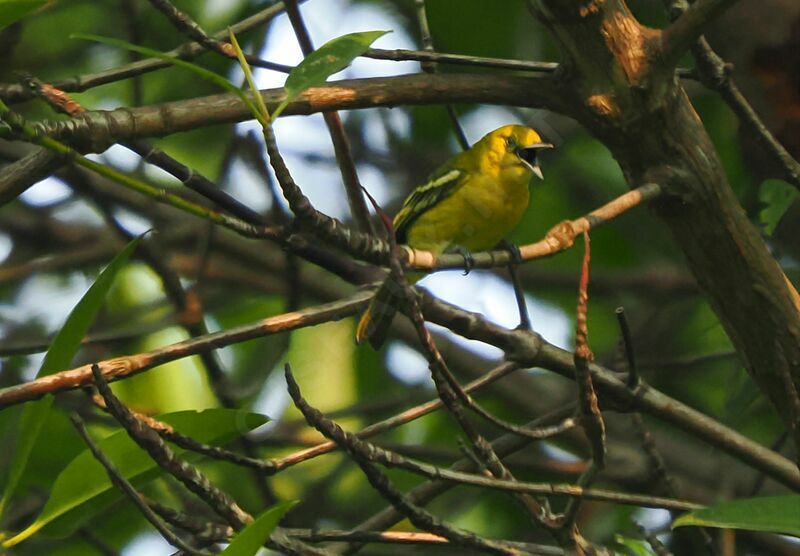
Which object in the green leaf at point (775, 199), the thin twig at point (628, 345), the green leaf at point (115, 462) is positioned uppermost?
the green leaf at point (115, 462)

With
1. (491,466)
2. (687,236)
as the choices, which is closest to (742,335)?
(687,236)

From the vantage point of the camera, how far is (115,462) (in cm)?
233

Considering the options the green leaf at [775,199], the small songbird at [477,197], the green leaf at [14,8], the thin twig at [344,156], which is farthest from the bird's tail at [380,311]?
the small songbird at [477,197]

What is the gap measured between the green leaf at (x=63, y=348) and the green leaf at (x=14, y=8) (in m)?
0.48

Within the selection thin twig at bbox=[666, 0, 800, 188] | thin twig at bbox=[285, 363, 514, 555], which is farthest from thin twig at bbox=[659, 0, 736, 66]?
thin twig at bbox=[285, 363, 514, 555]

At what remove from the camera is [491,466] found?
2201 mm

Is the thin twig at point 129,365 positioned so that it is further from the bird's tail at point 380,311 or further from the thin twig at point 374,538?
the thin twig at point 374,538

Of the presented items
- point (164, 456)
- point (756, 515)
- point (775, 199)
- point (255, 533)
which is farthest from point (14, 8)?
point (775, 199)

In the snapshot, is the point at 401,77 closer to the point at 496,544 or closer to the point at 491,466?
the point at 491,466

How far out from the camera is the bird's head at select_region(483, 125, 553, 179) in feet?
14.6

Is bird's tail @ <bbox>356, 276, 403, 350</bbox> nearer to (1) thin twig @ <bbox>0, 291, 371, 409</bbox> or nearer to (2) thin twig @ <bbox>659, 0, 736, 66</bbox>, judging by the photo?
(1) thin twig @ <bbox>0, 291, 371, 409</bbox>

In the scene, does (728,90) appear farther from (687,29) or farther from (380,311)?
(380,311)

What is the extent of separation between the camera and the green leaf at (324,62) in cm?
184

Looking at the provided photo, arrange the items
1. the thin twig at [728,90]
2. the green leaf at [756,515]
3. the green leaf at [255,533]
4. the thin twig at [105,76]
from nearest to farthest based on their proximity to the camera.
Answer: the green leaf at [756,515], the green leaf at [255,533], the thin twig at [105,76], the thin twig at [728,90]
